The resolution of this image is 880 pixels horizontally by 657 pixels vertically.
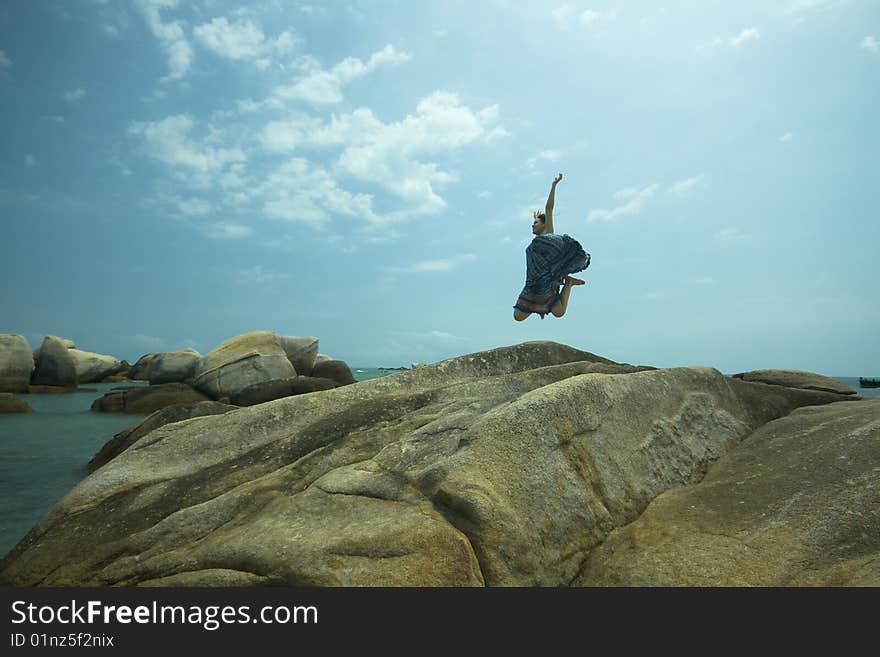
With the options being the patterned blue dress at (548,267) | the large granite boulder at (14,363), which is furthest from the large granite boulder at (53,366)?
the patterned blue dress at (548,267)

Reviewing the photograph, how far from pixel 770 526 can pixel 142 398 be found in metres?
18.8

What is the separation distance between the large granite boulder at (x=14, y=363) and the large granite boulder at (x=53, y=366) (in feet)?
8.67

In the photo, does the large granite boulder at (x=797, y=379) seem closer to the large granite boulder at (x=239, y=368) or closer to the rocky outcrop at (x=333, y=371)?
the large granite boulder at (x=239, y=368)

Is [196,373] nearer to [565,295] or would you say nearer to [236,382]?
[236,382]

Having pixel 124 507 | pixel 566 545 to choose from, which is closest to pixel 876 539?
pixel 566 545

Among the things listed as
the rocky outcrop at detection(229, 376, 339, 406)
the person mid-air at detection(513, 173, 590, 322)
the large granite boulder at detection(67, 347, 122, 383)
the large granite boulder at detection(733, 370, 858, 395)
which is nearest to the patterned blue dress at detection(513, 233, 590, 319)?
the person mid-air at detection(513, 173, 590, 322)

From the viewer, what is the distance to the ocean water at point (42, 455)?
6.02 meters

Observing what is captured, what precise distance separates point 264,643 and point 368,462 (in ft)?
4.68

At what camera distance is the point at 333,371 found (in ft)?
80.0

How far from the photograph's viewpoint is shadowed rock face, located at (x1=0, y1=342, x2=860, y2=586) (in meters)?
2.71

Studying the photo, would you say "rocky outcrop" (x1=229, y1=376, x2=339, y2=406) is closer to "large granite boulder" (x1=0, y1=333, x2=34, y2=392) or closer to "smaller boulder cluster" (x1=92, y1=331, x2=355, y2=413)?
"smaller boulder cluster" (x1=92, y1=331, x2=355, y2=413)

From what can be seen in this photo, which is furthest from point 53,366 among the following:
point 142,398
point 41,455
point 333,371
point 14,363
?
point 41,455

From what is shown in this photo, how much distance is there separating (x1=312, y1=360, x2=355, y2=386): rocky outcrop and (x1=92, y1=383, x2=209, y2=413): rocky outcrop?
272 inches

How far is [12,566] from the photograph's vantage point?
3.35m
